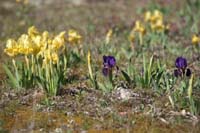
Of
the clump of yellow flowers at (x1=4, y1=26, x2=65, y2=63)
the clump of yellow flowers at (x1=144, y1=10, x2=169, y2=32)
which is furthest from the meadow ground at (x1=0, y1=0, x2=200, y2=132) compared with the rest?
the clump of yellow flowers at (x1=4, y1=26, x2=65, y2=63)

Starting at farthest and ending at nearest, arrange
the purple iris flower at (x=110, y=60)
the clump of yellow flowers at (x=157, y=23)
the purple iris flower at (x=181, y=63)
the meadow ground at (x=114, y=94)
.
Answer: the clump of yellow flowers at (x=157, y=23), the purple iris flower at (x=110, y=60), the purple iris flower at (x=181, y=63), the meadow ground at (x=114, y=94)

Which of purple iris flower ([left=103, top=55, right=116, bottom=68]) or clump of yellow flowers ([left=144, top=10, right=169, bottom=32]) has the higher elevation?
clump of yellow flowers ([left=144, top=10, right=169, bottom=32])

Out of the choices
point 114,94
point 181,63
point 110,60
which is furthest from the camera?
point 114,94

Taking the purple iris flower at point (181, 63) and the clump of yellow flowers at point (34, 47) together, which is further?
the clump of yellow flowers at point (34, 47)

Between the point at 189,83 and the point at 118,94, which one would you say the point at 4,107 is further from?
the point at 189,83

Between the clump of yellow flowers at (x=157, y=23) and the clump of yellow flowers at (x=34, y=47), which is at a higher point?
the clump of yellow flowers at (x=157, y=23)

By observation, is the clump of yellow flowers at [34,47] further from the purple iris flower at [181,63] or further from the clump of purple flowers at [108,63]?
the purple iris flower at [181,63]

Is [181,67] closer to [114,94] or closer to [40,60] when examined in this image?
A: [114,94]

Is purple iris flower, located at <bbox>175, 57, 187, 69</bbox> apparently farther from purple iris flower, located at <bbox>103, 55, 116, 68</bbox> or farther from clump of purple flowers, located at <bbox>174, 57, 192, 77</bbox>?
purple iris flower, located at <bbox>103, 55, 116, 68</bbox>

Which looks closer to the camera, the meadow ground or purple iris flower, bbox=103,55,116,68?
the meadow ground

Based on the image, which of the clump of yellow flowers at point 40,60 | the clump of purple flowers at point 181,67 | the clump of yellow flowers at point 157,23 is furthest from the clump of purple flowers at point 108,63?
the clump of yellow flowers at point 157,23

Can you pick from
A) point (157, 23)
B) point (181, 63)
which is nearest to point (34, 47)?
point (181, 63)

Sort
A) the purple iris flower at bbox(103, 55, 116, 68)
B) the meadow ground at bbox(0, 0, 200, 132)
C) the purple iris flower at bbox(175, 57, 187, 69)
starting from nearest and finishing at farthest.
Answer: the meadow ground at bbox(0, 0, 200, 132)
the purple iris flower at bbox(175, 57, 187, 69)
the purple iris flower at bbox(103, 55, 116, 68)

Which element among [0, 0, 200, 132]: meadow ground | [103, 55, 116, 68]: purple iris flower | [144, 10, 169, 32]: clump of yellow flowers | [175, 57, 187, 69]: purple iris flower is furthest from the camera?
[144, 10, 169, 32]: clump of yellow flowers
